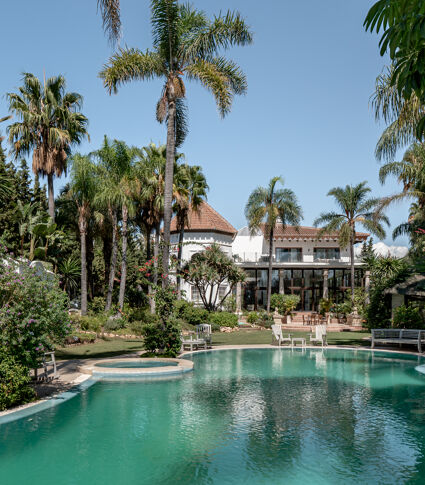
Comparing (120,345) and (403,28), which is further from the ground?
(403,28)

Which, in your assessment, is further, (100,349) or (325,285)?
(325,285)

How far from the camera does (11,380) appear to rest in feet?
31.0

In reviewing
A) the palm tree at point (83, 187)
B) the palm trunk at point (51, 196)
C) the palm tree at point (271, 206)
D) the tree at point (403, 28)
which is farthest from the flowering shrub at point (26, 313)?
the palm tree at point (271, 206)

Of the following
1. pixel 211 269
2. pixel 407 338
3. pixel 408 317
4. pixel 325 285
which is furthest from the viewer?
pixel 325 285

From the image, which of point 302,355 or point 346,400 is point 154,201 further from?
point 346,400

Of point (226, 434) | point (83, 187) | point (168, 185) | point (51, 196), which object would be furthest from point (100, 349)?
point (226, 434)

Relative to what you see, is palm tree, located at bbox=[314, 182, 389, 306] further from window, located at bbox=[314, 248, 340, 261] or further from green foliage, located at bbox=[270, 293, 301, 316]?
window, located at bbox=[314, 248, 340, 261]

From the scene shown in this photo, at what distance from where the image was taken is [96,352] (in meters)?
19.0

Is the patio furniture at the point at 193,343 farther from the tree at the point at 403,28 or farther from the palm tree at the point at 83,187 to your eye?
the tree at the point at 403,28

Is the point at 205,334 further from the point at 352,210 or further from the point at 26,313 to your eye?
the point at 352,210

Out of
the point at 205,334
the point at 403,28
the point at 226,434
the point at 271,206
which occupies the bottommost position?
the point at 226,434

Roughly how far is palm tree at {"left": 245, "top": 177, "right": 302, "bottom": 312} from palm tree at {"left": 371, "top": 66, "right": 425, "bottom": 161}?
58.4 feet

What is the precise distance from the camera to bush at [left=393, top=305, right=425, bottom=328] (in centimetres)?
2325

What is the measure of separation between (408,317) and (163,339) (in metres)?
13.3
